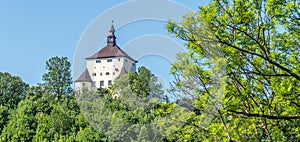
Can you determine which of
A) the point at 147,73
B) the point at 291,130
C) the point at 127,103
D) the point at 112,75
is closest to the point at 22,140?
the point at 127,103

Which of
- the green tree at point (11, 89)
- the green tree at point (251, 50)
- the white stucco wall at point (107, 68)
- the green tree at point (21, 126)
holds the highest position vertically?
the white stucco wall at point (107, 68)

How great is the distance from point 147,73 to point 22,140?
30.0 ft

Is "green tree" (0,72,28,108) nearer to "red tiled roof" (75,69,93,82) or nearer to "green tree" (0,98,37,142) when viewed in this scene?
"green tree" (0,98,37,142)

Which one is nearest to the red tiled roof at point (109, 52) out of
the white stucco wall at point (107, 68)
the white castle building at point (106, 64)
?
the white castle building at point (106, 64)

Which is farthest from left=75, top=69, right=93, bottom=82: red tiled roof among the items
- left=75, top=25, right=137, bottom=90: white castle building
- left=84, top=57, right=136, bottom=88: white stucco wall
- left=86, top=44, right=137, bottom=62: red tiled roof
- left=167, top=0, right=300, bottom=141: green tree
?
left=167, top=0, right=300, bottom=141: green tree

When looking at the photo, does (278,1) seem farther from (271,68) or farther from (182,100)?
A: (182,100)

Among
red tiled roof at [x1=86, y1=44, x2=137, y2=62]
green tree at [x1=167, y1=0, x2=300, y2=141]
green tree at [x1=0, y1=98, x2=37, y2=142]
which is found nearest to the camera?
green tree at [x1=167, y1=0, x2=300, y2=141]

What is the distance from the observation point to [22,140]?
89.8 ft

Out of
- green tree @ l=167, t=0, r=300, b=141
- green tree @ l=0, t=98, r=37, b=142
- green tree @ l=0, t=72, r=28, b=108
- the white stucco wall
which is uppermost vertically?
the white stucco wall

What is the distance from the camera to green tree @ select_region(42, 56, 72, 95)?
3919 centimetres

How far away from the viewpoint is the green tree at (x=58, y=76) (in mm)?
39188

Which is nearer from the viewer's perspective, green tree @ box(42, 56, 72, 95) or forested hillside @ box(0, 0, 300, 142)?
forested hillside @ box(0, 0, 300, 142)

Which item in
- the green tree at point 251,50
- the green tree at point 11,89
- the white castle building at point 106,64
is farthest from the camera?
the white castle building at point 106,64

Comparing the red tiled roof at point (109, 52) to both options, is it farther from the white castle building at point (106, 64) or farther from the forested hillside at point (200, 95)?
the forested hillside at point (200, 95)
